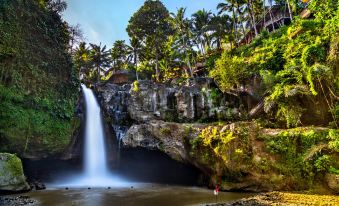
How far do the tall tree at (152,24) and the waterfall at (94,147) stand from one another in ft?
51.2

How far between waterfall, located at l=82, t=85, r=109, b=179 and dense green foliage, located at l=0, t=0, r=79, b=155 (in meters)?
1.79

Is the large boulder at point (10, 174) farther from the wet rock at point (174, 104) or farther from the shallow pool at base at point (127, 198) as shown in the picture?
the wet rock at point (174, 104)

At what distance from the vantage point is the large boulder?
1745cm

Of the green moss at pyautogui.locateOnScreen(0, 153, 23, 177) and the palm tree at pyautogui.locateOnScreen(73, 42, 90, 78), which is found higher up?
the palm tree at pyautogui.locateOnScreen(73, 42, 90, 78)

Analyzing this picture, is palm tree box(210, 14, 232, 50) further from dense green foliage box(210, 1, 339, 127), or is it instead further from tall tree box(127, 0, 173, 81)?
dense green foliage box(210, 1, 339, 127)

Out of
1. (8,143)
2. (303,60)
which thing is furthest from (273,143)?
(8,143)

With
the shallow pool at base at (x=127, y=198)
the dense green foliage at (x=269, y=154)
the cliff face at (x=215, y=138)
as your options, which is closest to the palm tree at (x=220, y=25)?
the cliff face at (x=215, y=138)

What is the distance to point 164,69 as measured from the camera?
4409 centimetres

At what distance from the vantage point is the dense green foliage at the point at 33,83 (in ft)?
70.0

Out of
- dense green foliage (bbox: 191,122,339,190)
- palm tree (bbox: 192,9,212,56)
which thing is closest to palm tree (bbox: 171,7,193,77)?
palm tree (bbox: 192,9,212,56)

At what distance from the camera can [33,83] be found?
23125 mm

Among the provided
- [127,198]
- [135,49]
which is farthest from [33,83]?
[135,49]

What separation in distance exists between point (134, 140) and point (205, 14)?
83.2ft

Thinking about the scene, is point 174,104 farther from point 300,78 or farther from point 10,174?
point 10,174
